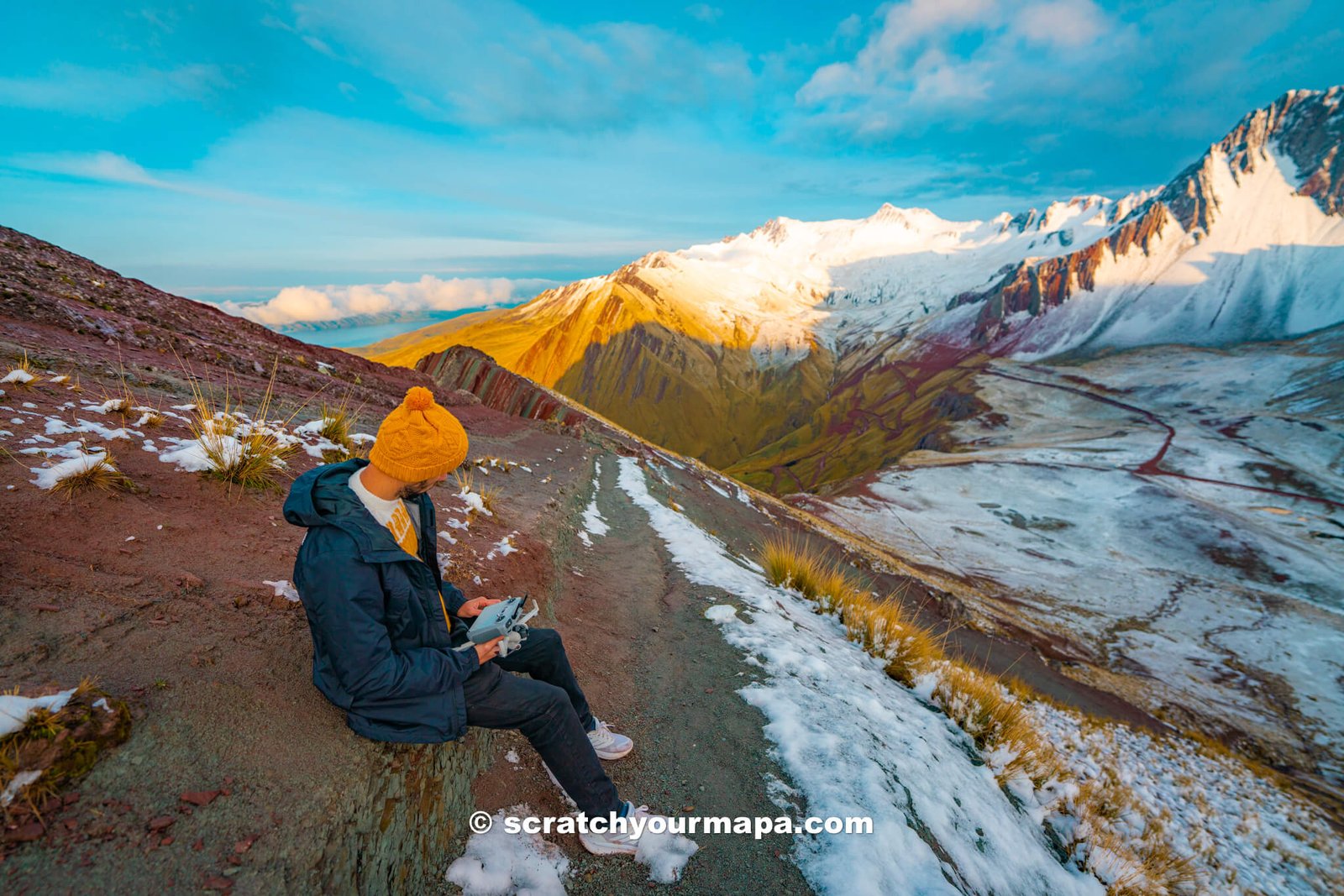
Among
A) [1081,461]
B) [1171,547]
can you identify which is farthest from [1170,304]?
[1171,547]

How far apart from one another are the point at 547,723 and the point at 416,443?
6.93 ft

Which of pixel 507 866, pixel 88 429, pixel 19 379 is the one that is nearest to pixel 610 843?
pixel 507 866

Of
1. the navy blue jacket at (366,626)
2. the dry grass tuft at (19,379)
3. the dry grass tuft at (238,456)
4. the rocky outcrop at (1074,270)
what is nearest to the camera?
the navy blue jacket at (366,626)

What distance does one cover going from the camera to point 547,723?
3660mm

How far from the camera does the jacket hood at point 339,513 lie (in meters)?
3.14

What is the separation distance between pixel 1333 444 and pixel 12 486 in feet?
364

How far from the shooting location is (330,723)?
348cm

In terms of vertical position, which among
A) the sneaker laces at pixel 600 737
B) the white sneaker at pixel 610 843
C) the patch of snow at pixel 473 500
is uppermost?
the patch of snow at pixel 473 500

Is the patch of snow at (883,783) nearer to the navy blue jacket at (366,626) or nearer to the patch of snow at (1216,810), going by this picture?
the navy blue jacket at (366,626)

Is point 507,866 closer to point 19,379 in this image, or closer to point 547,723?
point 547,723

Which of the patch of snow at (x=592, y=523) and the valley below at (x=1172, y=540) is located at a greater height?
the patch of snow at (x=592, y=523)

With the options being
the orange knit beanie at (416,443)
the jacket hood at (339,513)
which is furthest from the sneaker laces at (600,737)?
the orange knit beanie at (416,443)

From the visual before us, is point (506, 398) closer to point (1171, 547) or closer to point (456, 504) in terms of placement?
point (456, 504)

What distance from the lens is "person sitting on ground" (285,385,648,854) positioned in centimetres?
312
